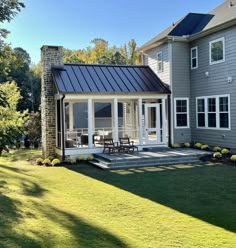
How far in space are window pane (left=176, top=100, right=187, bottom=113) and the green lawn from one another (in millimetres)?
6476

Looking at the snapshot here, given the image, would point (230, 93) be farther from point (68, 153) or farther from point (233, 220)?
point (233, 220)

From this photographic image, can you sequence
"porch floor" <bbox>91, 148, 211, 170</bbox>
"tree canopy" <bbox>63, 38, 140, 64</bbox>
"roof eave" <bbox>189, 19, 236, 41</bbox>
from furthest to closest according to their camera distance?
"tree canopy" <bbox>63, 38, 140, 64</bbox>, "roof eave" <bbox>189, 19, 236, 41</bbox>, "porch floor" <bbox>91, 148, 211, 170</bbox>

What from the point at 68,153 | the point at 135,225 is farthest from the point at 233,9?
the point at 135,225

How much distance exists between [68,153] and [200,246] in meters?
11.4

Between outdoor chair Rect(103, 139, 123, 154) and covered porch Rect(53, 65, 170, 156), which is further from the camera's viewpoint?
covered porch Rect(53, 65, 170, 156)

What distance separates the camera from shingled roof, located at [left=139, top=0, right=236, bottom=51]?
17.3 m

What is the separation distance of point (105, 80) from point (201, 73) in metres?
4.91

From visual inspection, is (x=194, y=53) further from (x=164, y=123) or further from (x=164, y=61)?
(x=164, y=123)

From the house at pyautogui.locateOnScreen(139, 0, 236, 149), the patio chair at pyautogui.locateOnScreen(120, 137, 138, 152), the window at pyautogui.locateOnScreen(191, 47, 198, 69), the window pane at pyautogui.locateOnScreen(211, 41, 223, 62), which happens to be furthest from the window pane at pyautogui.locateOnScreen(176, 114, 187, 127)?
the window pane at pyautogui.locateOnScreen(211, 41, 223, 62)

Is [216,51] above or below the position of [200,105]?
above

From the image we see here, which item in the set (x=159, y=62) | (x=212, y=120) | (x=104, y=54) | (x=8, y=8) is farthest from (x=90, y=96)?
(x=104, y=54)

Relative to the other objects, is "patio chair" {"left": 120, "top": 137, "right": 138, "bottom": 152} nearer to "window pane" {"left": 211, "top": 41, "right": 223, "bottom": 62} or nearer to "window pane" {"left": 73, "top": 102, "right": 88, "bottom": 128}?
"window pane" {"left": 211, "top": 41, "right": 223, "bottom": 62}

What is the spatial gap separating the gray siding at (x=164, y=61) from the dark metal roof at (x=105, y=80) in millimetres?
376

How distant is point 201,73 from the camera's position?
728 inches
